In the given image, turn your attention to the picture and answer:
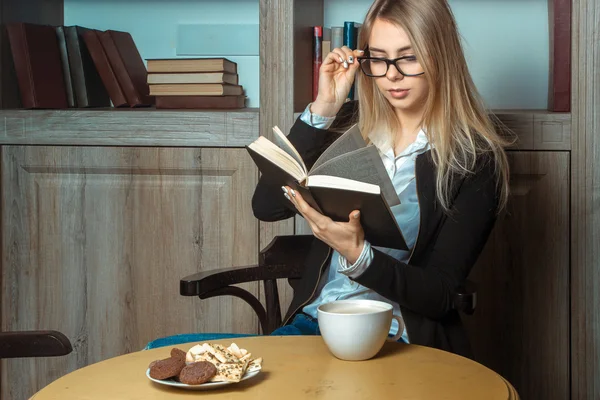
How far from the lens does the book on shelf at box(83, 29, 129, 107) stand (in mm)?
2275

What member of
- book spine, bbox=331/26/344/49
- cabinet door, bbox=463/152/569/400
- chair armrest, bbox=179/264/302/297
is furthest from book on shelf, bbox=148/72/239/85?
cabinet door, bbox=463/152/569/400

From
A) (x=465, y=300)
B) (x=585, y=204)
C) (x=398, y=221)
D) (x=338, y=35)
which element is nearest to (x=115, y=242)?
(x=338, y=35)

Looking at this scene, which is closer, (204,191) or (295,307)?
(295,307)

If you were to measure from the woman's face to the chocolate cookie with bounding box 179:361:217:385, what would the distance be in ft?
2.67

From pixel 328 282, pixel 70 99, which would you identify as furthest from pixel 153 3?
pixel 328 282

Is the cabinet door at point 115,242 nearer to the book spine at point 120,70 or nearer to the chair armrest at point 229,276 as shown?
the book spine at point 120,70

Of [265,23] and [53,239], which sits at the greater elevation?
[265,23]

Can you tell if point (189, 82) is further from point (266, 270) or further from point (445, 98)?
point (445, 98)

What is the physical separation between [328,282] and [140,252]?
0.77 m

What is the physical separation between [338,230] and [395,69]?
1.40 feet

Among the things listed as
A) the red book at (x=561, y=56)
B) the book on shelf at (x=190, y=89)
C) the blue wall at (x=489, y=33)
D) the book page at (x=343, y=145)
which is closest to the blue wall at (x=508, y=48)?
the blue wall at (x=489, y=33)

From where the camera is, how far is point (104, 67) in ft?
7.47

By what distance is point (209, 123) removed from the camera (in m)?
2.19

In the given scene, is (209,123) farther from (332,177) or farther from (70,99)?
(332,177)
